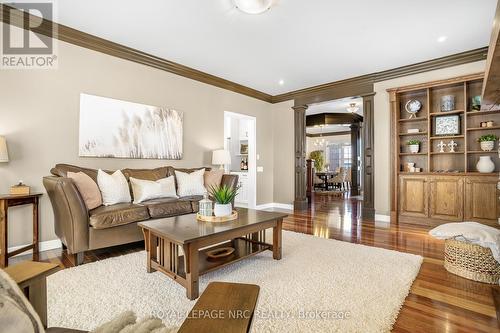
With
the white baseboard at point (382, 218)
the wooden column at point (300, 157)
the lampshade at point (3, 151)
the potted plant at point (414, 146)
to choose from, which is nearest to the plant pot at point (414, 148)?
the potted plant at point (414, 146)

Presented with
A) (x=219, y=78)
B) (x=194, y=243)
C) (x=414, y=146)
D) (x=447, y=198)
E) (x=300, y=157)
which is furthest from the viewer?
(x=300, y=157)

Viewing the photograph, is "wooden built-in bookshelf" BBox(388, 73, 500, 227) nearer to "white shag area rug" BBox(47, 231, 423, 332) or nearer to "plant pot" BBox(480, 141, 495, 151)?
"plant pot" BBox(480, 141, 495, 151)

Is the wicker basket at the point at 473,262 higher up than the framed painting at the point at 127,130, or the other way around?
the framed painting at the point at 127,130

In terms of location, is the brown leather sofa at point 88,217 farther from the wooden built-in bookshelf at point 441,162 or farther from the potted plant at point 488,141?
the potted plant at point 488,141

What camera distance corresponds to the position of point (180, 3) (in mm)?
2721

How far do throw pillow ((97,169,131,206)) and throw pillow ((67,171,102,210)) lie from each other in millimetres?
107

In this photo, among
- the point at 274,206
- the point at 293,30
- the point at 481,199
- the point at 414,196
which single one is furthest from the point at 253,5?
the point at 274,206

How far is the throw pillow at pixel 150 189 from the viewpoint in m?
3.23

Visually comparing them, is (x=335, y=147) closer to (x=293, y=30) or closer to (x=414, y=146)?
(x=414, y=146)

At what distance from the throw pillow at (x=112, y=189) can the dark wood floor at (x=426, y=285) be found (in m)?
0.58

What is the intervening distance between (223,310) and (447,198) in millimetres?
4504

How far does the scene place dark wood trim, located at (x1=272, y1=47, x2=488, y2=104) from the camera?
3.84 metres

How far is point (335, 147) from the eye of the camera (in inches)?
508

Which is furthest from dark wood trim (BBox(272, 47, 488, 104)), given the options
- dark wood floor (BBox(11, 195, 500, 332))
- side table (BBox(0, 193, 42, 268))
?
side table (BBox(0, 193, 42, 268))
